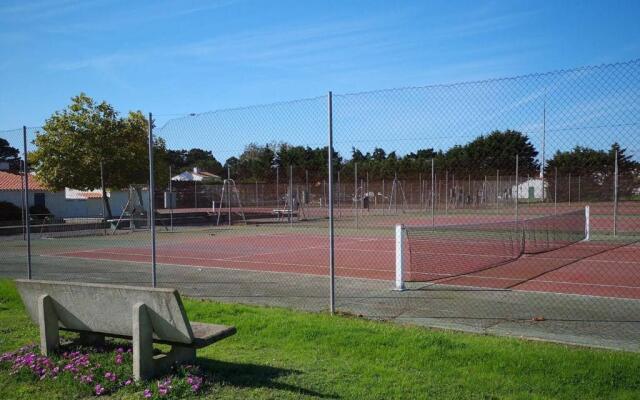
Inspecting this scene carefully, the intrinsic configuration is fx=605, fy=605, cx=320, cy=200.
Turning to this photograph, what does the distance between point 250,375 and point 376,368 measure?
1.08 meters

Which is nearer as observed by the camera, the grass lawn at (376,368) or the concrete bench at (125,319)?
the grass lawn at (376,368)

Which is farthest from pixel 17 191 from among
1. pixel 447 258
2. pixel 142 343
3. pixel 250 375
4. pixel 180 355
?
pixel 250 375

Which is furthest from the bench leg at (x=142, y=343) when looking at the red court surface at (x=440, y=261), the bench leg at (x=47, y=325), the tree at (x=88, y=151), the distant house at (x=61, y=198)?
the distant house at (x=61, y=198)

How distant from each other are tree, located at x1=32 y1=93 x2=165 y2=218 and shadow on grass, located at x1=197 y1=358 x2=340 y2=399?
88.1 feet

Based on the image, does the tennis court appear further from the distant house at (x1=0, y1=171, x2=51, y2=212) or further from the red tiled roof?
the red tiled roof

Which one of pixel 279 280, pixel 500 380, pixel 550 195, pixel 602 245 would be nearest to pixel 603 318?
pixel 500 380

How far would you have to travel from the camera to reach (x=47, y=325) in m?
5.41

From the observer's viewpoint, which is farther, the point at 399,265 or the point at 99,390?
the point at 399,265

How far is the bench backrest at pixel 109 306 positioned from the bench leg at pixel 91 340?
206 mm

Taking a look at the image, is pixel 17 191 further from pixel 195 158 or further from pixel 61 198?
pixel 195 158

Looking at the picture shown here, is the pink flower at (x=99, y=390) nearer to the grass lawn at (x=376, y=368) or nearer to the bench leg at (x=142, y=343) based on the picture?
the grass lawn at (x=376, y=368)

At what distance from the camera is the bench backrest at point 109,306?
4715 millimetres

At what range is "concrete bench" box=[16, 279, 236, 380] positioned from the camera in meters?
4.75

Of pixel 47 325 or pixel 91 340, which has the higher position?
pixel 47 325
